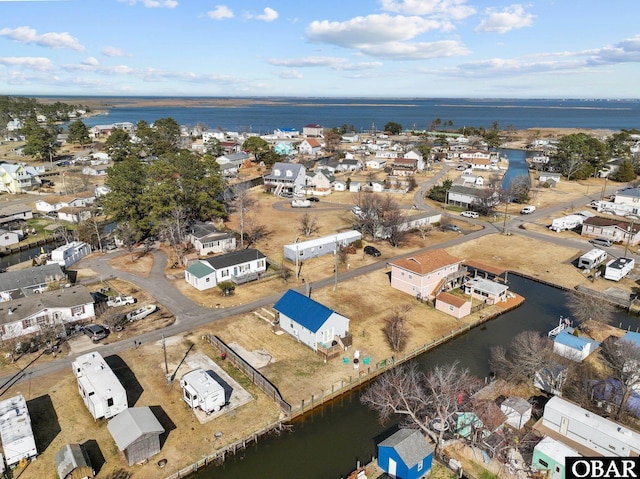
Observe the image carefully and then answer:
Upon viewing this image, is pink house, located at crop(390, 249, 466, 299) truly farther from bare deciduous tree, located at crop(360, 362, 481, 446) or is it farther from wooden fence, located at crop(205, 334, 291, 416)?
wooden fence, located at crop(205, 334, 291, 416)

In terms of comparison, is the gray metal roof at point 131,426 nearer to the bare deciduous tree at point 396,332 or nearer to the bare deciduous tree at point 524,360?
the bare deciduous tree at point 396,332

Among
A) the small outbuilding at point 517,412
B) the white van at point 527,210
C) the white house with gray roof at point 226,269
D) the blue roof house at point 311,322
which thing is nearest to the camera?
the small outbuilding at point 517,412

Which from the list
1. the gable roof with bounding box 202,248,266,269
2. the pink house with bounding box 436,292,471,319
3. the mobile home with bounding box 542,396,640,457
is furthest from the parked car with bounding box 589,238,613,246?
the gable roof with bounding box 202,248,266,269

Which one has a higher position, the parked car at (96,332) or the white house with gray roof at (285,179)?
the white house with gray roof at (285,179)

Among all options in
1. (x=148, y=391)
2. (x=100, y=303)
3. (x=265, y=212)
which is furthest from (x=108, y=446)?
(x=265, y=212)

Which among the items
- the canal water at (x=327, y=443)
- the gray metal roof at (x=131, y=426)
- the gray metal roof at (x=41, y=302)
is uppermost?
the gray metal roof at (x=41, y=302)

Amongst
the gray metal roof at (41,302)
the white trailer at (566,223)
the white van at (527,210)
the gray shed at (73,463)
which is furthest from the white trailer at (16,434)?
the white van at (527,210)

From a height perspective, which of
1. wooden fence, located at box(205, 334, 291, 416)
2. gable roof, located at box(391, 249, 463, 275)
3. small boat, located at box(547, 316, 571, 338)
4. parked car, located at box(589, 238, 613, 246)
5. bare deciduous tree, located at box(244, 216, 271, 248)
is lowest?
wooden fence, located at box(205, 334, 291, 416)
